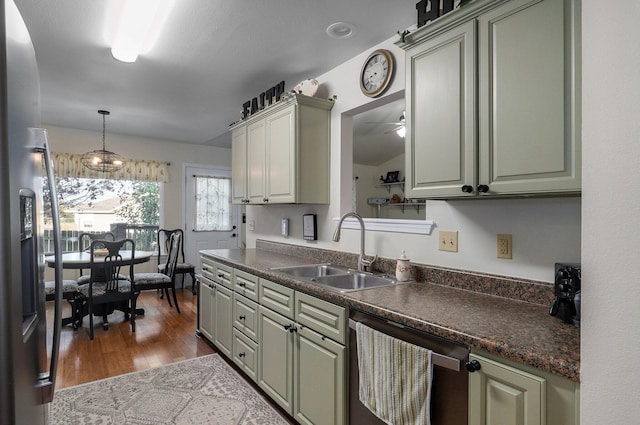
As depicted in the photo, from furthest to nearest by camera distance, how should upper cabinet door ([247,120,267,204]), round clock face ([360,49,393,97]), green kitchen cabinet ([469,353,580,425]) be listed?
upper cabinet door ([247,120,267,204]), round clock face ([360,49,393,97]), green kitchen cabinet ([469,353,580,425])

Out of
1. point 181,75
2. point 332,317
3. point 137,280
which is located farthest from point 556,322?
point 137,280

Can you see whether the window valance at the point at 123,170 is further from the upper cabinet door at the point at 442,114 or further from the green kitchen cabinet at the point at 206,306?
the upper cabinet door at the point at 442,114

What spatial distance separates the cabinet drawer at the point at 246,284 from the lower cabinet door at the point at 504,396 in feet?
5.08

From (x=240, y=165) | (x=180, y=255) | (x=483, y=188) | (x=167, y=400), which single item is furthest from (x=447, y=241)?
(x=180, y=255)

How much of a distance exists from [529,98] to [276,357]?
185cm

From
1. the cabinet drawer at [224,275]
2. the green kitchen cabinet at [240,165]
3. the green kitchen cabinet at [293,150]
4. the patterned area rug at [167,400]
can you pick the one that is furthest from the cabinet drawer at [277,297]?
the green kitchen cabinet at [240,165]

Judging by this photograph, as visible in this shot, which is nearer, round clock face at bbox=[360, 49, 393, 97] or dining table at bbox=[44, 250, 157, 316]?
round clock face at bbox=[360, 49, 393, 97]

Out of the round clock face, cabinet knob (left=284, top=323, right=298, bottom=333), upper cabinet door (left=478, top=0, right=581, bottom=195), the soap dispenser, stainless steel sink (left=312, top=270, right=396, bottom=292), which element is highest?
the round clock face

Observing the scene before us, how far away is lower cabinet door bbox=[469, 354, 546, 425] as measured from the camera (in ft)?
3.24

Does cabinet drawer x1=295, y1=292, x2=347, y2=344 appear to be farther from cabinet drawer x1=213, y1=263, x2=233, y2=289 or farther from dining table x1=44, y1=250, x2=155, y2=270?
dining table x1=44, y1=250, x2=155, y2=270

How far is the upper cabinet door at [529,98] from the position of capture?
1206mm

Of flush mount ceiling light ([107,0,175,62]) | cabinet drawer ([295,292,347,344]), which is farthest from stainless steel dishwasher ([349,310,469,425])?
Answer: flush mount ceiling light ([107,0,175,62])

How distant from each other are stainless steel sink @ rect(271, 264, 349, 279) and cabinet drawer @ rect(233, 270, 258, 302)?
0.19m

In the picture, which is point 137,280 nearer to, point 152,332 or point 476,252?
point 152,332
